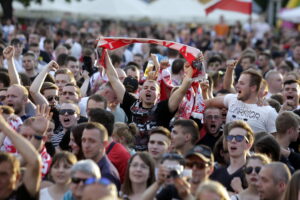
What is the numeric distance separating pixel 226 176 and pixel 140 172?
1.13 m

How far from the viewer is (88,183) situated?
759 cm

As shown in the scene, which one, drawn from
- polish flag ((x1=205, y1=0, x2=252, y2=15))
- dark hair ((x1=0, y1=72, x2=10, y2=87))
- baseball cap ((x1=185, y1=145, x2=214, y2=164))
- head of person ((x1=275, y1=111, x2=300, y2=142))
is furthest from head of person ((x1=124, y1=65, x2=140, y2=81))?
polish flag ((x1=205, y1=0, x2=252, y2=15))

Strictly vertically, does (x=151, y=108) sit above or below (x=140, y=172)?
above

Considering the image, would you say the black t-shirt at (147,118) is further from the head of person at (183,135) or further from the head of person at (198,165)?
the head of person at (198,165)

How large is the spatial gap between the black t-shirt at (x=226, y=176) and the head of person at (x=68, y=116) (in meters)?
2.29

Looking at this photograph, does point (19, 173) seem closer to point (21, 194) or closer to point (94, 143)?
point (21, 194)

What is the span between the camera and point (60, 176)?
9.09 meters

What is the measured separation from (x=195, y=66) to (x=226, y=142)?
1618mm

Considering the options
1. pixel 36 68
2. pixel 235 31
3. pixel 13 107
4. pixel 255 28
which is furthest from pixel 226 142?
pixel 255 28

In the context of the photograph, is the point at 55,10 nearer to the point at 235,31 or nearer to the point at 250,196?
the point at 235,31

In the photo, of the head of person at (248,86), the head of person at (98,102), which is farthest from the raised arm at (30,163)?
the head of person at (248,86)

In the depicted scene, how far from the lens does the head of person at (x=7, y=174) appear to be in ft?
26.0

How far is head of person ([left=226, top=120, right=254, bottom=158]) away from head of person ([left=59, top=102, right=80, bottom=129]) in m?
2.25

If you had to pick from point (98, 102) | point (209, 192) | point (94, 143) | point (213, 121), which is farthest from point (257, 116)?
point (209, 192)
